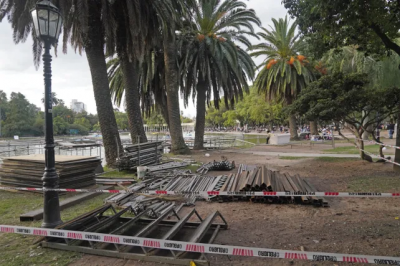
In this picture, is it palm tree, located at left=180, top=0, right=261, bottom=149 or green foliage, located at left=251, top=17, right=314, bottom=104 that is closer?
palm tree, located at left=180, top=0, right=261, bottom=149

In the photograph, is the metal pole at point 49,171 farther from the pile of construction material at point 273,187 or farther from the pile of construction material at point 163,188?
the pile of construction material at point 273,187

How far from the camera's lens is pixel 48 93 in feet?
16.8

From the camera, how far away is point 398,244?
424 cm

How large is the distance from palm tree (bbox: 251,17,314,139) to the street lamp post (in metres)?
25.2

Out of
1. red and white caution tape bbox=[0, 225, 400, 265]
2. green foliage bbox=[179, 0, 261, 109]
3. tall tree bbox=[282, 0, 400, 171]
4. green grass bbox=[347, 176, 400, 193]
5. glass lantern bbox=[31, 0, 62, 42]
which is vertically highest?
green foliage bbox=[179, 0, 261, 109]

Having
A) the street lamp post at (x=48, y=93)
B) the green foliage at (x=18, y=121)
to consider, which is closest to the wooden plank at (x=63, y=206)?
the street lamp post at (x=48, y=93)

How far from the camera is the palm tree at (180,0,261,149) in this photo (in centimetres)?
2058

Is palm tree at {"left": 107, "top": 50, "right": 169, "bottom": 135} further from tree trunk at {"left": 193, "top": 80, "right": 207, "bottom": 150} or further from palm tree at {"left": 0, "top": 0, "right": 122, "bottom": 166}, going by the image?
palm tree at {"left": 0, "top": 0, "right": 122, "bottom": 166}

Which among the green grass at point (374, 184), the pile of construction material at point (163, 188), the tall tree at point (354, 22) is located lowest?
the pile of construction material at point (163, 188)

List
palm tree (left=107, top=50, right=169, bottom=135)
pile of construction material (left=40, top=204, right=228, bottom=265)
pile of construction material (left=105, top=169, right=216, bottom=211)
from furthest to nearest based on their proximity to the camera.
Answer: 1. palm tree (left=107, top=50, right=169, bottom=135)
2. pile of construction material (left=105, top=169, right=216, bottom=211)
3. pile of construction material (left=40, top=204, right=228, bottom=265)

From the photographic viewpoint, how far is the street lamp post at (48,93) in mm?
4891

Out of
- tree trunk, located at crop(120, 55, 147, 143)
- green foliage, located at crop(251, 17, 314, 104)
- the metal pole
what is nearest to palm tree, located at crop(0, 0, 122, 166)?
tree trunk, located at crop(120, 55, 147, 143)

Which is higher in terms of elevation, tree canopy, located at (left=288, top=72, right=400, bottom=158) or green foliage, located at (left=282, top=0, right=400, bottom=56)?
green foliage, located at (left=282, top=0, right=400, bottom=56)

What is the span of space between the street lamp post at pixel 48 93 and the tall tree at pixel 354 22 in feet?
20.6
